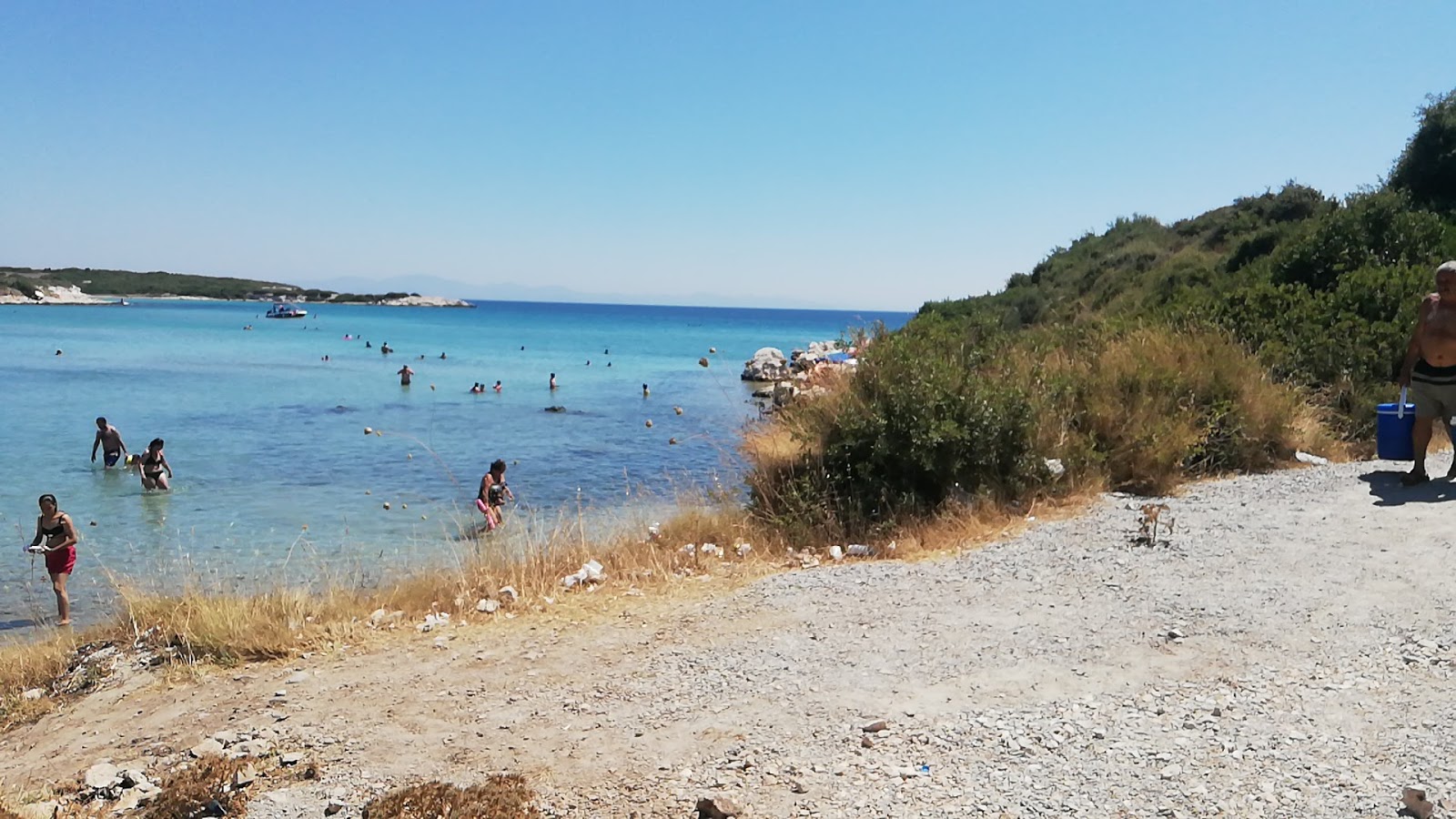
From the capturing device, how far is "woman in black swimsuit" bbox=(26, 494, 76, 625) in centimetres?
878

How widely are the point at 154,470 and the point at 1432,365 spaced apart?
55.6 ft

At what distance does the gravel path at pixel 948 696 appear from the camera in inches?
142

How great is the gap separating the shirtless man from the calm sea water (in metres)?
4.83

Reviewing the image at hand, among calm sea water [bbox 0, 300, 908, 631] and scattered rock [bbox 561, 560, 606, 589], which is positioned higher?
scattered rock [bbox 561, 560, 606, 589]

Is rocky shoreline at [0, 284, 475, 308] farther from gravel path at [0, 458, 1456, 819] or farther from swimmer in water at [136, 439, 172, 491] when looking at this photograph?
gravel path at [0, 458, 1456, 819]

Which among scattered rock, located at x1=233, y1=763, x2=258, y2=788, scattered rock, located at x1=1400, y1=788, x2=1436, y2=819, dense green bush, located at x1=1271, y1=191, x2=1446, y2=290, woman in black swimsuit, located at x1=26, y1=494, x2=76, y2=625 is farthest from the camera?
dense green bush, located at x1=1271, y1=191, x2=1446, y2=290

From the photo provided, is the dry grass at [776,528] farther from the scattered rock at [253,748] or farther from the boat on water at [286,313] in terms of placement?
the boat on water at [286,313]

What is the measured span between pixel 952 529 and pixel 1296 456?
4123 millimetres

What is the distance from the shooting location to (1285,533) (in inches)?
258

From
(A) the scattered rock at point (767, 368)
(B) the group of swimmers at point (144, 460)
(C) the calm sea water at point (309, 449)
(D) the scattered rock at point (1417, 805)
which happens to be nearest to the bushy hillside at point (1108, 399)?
(C) the calm sea water at point (309, 449)

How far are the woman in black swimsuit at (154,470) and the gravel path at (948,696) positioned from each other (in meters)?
11.3

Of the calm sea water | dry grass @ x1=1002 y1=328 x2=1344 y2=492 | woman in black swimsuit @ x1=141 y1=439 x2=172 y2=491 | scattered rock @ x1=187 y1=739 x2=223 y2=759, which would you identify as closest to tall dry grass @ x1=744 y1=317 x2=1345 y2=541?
dry grass @ x1=1002 y1=328 x2=1344 y2=492

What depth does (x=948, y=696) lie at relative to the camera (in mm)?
4430

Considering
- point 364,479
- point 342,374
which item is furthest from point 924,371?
point 342,374
